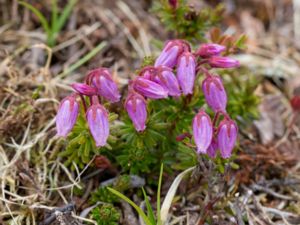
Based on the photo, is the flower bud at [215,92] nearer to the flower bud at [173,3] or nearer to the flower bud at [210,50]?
the flower bud at [210,50]

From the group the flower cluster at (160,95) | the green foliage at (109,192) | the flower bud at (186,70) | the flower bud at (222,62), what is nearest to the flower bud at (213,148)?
the flower cluster at (160,95)

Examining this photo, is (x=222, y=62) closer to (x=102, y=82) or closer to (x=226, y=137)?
(x=226, y=137)

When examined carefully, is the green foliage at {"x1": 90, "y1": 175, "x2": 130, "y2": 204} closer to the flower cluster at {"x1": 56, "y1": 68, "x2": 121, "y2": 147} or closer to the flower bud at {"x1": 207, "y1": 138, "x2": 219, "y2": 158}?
the flower cluster at {"x1": 56, "y1": 68, "x2": 121, "y2": 147}

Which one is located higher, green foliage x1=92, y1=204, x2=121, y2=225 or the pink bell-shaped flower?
the pink bell-shaped flower

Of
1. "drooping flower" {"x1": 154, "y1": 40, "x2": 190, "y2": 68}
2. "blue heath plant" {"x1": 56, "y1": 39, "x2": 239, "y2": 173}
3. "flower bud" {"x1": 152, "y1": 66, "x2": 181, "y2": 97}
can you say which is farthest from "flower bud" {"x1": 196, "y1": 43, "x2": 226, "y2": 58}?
"flower bud" {"x1": 152, "y1": 66, "x2": 181, "y2": 97}

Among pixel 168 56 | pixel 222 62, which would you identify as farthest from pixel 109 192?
pixel 222 62

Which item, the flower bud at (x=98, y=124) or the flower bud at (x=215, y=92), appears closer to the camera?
the flower bud at (x=98, y=124)
